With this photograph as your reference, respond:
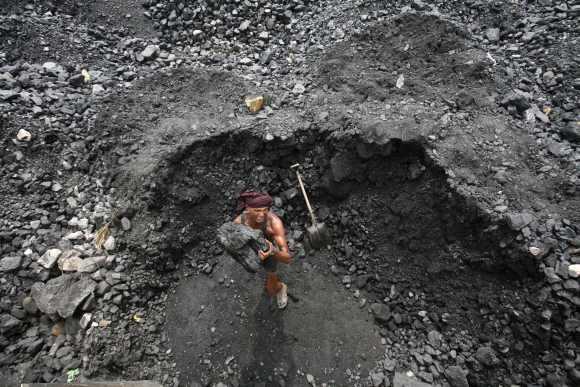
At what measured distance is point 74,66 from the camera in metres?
6.85

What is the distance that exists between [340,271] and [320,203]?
1.23 metres

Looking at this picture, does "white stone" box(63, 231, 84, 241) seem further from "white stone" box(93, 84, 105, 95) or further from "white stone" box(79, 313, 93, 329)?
"white stone" box(93, 84, 105, 95)

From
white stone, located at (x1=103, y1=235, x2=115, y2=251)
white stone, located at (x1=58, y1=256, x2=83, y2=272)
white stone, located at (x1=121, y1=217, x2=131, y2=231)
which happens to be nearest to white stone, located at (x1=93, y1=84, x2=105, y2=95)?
white stone, located at (x1=121, y1=217, x2=131, y2=231)

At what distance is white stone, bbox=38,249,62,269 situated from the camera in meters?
4.73

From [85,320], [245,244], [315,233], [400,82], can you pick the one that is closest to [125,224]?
[85,320]

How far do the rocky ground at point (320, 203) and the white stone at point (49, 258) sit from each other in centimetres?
2

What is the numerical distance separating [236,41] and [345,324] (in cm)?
631

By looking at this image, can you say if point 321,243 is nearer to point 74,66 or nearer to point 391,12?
point 391,12

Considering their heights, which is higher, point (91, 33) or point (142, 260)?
point (91, 33)

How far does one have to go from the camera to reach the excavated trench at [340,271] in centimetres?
472

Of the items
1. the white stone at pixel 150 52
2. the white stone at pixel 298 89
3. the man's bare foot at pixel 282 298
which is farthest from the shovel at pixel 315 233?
the white stone at pixel 150 52


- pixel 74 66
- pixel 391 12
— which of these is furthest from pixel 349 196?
pixel 74 66

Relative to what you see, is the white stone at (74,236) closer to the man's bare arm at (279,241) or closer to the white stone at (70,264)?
the white stone at (70,264)

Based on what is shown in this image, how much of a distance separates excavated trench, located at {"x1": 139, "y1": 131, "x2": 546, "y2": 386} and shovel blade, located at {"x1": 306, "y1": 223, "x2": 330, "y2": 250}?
0.21 meters
